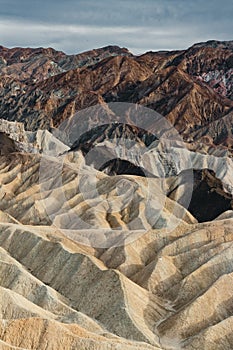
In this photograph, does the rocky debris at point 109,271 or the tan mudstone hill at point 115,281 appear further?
the rocky debris at point 109,271

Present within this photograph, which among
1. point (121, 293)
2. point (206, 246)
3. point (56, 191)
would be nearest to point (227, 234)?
point (206, 246)

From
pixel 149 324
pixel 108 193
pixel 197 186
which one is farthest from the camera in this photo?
pixel 197 186

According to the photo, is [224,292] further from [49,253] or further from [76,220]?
[76,220]

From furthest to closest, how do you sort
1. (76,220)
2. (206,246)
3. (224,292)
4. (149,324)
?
(76,220) → (206,246) → (224,292) → (149,324)

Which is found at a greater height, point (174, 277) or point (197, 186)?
point (174, 277)

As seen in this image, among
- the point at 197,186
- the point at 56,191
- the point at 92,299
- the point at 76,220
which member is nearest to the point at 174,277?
the point at 92,299

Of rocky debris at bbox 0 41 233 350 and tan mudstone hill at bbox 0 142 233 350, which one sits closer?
tan mudstone hill at bbox 0 142 233 350

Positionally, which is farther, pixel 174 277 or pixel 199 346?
pixel 174 277

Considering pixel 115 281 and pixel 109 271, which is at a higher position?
pixel 109 271

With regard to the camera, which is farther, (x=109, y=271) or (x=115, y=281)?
(x=109, y=271)
